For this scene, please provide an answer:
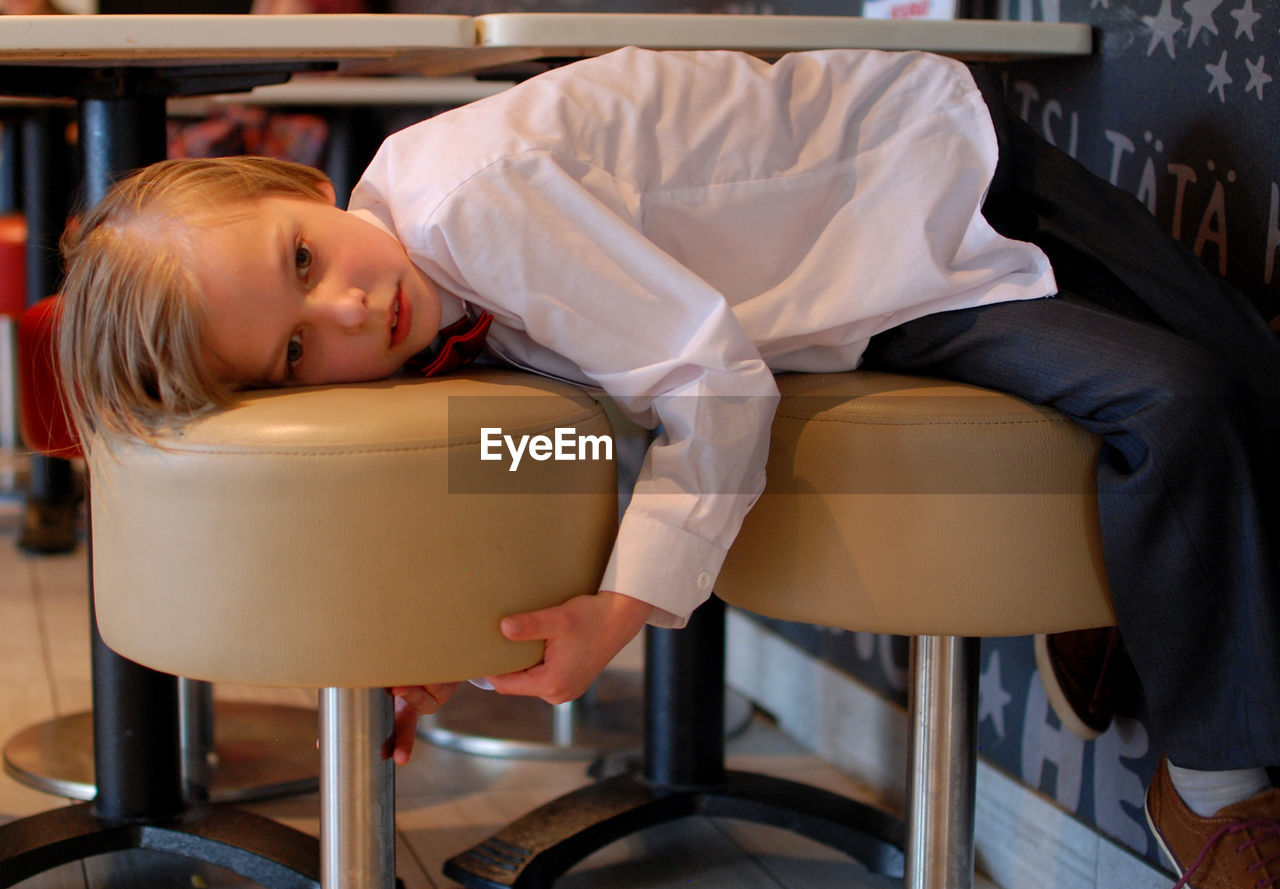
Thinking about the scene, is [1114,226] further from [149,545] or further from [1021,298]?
[149,545]

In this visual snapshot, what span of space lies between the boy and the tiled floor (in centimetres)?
41

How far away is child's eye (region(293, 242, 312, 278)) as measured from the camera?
0.95m

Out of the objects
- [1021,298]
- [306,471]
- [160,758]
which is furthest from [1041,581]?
[160,758]

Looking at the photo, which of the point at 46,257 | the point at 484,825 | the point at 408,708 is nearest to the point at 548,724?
the point at 484,825

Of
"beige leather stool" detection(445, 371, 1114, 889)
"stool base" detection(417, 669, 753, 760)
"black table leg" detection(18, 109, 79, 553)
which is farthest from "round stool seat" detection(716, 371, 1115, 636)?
"black table leg" detection(18, 109, 79, 553)

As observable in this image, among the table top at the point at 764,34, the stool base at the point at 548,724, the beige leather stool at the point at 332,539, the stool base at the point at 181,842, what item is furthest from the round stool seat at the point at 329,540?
the stool base at the point at 548,724

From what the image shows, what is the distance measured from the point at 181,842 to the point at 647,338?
0.74 metres

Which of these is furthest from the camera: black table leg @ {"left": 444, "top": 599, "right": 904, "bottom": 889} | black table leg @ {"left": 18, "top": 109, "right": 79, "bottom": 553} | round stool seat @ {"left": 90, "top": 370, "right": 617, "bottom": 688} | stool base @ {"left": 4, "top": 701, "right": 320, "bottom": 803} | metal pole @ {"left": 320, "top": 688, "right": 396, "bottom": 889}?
black table leg @ {"left": 18, "top": 109, "right": 79, "bottom": 553}

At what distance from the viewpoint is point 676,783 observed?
4.83 ft

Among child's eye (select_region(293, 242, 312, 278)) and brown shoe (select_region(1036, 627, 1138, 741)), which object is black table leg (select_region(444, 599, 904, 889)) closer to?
brown shoe (select_region(1036, 627, 1138, 741))

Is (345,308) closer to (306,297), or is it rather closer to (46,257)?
(306,297)

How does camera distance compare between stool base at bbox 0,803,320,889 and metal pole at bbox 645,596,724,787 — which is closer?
stool base at bbox 0,803,320,889

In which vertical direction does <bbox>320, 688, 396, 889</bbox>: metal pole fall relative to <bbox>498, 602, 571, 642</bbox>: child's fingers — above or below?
below

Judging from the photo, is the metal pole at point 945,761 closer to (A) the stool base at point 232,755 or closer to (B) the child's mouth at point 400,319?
(B) the child's mouth at point 400,319
